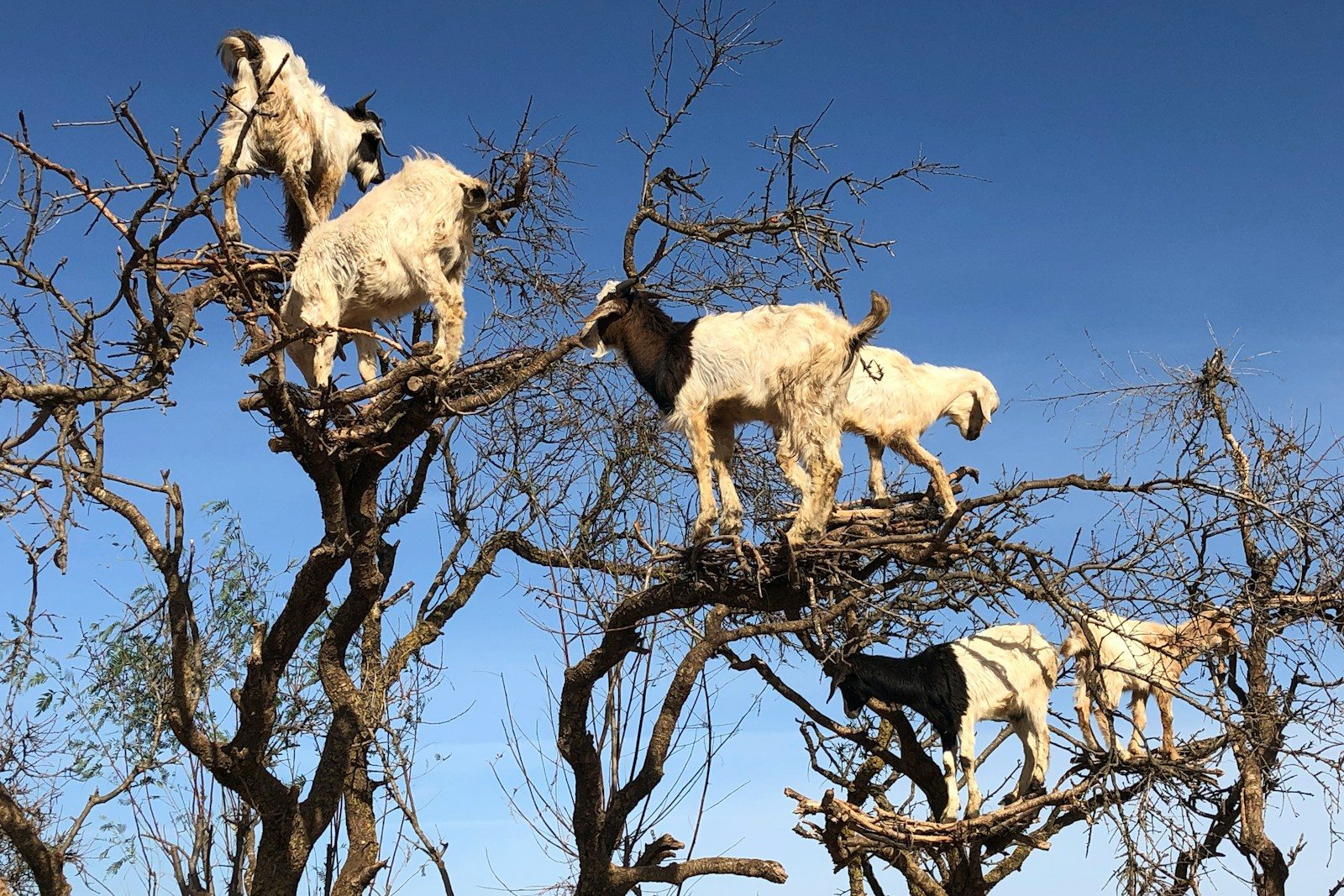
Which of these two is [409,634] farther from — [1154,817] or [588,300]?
[1154,817]

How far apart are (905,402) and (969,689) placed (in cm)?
196

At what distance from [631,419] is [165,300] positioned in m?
4.12

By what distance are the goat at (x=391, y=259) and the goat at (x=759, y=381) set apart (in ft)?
3.08

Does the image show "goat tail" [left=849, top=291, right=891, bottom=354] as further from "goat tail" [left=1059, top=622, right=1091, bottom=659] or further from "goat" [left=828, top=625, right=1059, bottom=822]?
"goat tail" [left=1059, top=622, right=1091, bottom=659]

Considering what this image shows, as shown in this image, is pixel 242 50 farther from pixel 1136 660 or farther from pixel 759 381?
pixel 1136 660

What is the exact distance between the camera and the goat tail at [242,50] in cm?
809

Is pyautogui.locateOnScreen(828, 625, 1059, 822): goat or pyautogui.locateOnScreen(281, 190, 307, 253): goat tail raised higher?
pyautogui.locateOnScreen(281, 190, 307, 253): goat tail

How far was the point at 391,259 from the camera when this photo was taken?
667cm

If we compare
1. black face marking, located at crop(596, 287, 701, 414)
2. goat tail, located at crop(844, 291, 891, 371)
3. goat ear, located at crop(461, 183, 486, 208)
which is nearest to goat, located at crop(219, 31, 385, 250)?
goat ear, located at crop(461, 183, 486, 208)

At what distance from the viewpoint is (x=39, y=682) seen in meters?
9.67

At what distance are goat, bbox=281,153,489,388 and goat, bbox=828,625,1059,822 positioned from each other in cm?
325

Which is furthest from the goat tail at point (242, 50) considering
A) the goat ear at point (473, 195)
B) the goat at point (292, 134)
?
the goat ear at point (473, 195)

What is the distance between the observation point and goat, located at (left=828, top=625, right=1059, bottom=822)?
7492 mm

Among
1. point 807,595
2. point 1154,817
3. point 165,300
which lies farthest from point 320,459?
point 1154,817
